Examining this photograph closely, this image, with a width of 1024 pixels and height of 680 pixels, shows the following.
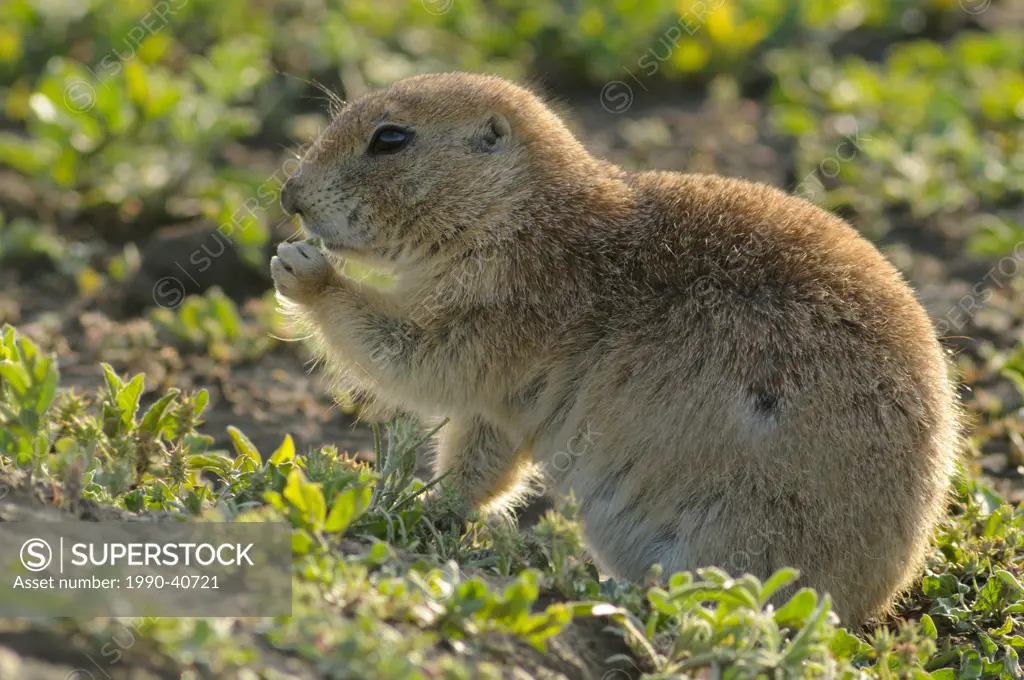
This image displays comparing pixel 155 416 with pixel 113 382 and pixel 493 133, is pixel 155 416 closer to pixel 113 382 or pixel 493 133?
pixel 113 382

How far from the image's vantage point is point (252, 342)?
6879 mm

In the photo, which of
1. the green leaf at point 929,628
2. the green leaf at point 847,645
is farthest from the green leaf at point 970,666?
the green leaf at point 847,645

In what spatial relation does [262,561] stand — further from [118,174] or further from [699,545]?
[118,174]

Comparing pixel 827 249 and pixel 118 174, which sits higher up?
pixel 827 249

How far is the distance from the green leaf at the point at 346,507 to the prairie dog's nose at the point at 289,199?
1.67m

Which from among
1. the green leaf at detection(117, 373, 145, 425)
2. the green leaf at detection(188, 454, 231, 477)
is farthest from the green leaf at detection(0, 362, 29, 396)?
the green leaf at detection(188, 454, 231, 477)

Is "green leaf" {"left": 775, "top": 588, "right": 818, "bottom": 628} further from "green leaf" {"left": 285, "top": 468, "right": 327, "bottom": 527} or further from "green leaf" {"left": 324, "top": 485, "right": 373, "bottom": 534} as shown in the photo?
"green leaf" {"left": 285, "top": 468, "right": 327, "bottom": 527}

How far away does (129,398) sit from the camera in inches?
182

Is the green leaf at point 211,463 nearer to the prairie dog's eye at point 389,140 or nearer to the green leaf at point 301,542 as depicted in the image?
the green leaf at point 301,542

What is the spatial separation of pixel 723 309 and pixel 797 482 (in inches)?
27.8

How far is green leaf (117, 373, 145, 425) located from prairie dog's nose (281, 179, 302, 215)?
0.95 meters

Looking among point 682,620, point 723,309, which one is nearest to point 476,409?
point 723,309

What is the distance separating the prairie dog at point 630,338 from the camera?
4.36 m

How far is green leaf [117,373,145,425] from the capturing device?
461 centimetres
